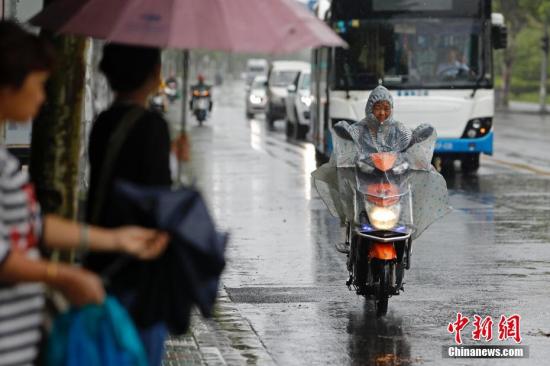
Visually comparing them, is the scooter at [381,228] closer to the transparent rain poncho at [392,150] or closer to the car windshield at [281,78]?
the transparent rain poncho at [392,150]

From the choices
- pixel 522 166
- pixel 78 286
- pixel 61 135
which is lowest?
pixel 522 166

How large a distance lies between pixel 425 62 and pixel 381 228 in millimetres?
12508

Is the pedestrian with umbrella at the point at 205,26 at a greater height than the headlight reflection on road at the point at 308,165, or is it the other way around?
the pedestrian with umbrella at the point at 205,26

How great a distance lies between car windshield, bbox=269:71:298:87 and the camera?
44.0 metres

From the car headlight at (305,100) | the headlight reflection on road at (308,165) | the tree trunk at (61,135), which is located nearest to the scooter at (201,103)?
the car headlight at (305,100)

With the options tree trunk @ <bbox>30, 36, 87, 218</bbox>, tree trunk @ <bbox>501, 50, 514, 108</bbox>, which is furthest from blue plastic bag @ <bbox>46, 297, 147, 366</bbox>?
tree trunk @ <bbox>501, 50, 514, 108</bbox>

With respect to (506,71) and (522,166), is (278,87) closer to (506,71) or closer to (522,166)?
(522,166)

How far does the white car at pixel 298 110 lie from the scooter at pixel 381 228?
78.7 feet

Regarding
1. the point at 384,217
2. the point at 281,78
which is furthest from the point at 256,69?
the point at 384,217

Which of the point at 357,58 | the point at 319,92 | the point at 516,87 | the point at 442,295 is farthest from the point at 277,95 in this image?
the point at 516,87

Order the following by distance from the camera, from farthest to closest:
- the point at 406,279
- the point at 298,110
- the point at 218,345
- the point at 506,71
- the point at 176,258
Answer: the point at 506,71, the point at 298,110, the point at 406,279, the point at 218,345, the point at 176,258

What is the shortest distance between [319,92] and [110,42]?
20.5 m

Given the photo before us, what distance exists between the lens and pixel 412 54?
22.0 metres

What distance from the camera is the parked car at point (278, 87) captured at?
139 ft
